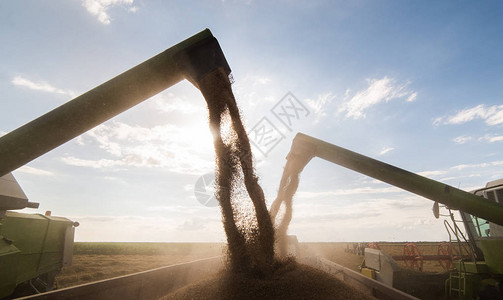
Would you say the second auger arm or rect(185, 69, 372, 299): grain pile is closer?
rect(185, 69, 372, 299): grain pile

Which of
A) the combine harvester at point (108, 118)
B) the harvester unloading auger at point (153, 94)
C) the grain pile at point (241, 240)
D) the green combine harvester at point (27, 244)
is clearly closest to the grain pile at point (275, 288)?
the grain pile at point (241, 240)

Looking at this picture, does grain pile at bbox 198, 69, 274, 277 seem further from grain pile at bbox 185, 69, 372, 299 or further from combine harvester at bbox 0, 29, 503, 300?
combine harvester at bbox 0, 29, 503, 300

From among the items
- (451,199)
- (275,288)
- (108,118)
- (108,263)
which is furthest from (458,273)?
(108,263)

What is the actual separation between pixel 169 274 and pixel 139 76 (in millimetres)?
2902

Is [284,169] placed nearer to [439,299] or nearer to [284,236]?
[284,236]

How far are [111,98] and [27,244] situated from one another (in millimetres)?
4005

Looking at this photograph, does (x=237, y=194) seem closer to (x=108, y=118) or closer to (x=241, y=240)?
(x=241, y=240)

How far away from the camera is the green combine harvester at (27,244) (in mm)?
2965

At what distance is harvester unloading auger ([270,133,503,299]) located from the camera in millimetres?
4082

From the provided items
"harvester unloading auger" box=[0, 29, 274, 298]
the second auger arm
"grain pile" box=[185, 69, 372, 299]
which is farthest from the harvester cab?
the second auger arm

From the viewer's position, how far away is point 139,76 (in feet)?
7.77

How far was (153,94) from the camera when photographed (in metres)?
2.61

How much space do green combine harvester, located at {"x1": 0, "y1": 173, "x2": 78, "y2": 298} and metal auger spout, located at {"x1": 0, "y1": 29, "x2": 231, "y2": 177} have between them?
119cm

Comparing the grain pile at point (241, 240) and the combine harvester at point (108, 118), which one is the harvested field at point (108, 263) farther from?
the combine harvester at point (108, 118)
